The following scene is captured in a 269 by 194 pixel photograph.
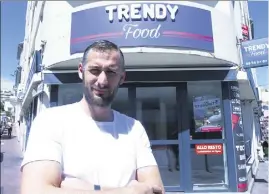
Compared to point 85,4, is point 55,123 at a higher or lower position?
lower

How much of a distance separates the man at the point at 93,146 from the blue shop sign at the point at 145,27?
15.7 feet

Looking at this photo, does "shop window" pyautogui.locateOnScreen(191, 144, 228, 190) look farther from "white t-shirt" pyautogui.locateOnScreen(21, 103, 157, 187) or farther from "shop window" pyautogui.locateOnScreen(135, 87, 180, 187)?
"white t-shirt" pyautogui.locateOnScreen(21, 103, 157, 187)

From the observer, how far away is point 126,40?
646cm

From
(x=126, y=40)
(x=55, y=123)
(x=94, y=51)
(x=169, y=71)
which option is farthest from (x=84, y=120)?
(x=169, y=71)

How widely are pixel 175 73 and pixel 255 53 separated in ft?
6.81

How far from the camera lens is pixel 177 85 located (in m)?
7.37

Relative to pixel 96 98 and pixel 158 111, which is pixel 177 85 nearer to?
pixel 158 111

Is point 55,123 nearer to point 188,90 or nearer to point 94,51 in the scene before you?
point 94,51

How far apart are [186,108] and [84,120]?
5.81m

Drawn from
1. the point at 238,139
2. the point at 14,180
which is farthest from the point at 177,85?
the point at 14,180

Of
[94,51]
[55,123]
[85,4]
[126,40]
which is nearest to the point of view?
[55,123]

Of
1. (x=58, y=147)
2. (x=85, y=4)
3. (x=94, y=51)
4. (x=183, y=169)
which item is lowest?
(x=183, y=169)

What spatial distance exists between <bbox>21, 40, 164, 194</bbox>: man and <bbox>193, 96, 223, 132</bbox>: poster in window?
5698mm

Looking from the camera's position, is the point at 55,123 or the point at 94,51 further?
the point at 94,51
